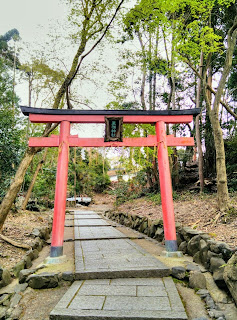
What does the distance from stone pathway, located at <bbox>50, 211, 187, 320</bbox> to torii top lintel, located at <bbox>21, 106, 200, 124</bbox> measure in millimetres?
3085

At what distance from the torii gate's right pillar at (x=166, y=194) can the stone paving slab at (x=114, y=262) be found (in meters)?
0.65

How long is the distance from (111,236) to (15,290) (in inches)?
152

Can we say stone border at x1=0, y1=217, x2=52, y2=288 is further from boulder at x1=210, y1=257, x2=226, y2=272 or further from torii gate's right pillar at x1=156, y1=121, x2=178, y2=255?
boulder at x1=210, y1=257, x2=226, y2=272

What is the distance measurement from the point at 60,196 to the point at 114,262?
6.06ft

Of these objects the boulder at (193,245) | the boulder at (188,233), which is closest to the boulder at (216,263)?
the boulder at (193,245)

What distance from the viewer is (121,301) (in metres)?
2.97

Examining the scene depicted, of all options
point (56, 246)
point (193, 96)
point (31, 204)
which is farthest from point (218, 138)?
point (193, 96)

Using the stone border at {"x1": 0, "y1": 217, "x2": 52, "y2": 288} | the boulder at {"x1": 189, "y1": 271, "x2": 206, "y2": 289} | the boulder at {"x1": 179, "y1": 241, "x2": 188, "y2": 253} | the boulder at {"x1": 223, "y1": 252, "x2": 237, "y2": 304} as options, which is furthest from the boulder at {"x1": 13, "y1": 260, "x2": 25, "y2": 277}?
the boulder at {"x1": 223, "y1": 252, "x2": 237, "y2": 304}

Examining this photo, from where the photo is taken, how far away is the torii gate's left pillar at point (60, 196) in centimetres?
495

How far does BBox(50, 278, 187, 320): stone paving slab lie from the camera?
8.63 ft

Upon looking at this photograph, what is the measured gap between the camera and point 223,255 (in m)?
3.66

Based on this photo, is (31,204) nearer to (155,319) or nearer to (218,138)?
(218,138)

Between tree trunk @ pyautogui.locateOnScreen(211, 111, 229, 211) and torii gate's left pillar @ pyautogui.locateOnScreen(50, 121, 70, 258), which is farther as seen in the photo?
tree trunk @ pyautogui.locateOnScreen(211, 111, 229, 211)

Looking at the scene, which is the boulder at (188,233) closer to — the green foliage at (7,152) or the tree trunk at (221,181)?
the tree trunk at (221,181)
